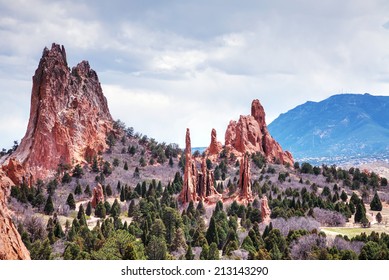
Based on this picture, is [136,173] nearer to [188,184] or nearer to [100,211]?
[188,184]

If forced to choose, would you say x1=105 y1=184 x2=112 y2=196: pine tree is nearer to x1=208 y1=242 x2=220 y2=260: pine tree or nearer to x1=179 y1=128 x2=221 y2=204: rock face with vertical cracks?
→ x1=179 y1=128 x2=221 y2=204: rock face with vertical cracks

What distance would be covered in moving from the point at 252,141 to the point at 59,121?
94.7 feet

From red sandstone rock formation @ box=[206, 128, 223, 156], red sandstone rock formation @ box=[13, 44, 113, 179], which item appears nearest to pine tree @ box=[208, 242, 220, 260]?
red sandstone rock formation @ box=[13, 44, 113, 179]

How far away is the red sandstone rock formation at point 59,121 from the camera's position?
5059 centimetres

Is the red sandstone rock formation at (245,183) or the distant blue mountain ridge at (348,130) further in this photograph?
the distant blue mountain ridge at (348,130)

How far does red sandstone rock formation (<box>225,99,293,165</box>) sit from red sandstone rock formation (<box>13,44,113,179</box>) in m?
18.5

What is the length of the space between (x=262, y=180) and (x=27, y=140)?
26810 millimetres

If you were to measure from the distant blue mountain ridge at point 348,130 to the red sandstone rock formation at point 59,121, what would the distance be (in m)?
38.0

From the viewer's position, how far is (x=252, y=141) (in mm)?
69750

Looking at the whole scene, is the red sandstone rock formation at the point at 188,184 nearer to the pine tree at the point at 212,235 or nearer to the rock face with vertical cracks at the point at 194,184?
the rock face with vertical cracks at the point at 194,184

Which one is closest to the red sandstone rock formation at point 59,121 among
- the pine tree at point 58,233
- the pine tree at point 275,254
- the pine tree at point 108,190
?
the pine tree at point 108,190

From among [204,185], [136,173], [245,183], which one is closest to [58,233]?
[204,185]

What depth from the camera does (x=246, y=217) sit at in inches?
1385
